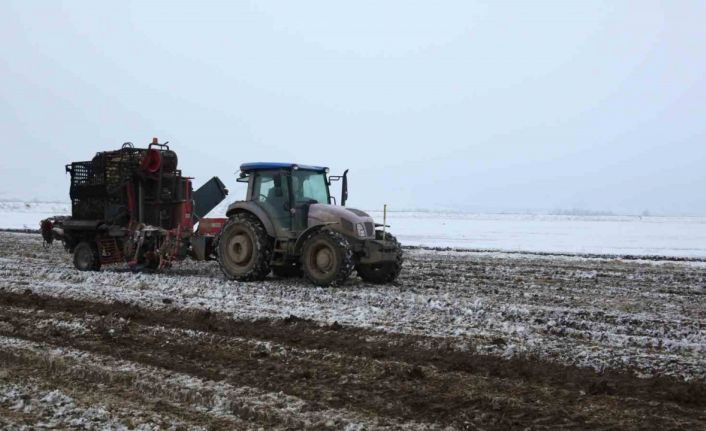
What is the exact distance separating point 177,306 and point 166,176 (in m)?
5.32

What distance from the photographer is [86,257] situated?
13539 mm

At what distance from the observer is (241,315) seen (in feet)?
27.8

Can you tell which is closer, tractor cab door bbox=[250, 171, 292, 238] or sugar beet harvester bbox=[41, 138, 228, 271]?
tractor cab door bbox=[250, 171, 292, 238]

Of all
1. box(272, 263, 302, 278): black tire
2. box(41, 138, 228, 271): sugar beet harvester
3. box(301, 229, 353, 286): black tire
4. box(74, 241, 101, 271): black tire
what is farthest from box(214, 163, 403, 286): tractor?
box(74, 241, 101, 271): black tire

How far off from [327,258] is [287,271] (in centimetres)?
187

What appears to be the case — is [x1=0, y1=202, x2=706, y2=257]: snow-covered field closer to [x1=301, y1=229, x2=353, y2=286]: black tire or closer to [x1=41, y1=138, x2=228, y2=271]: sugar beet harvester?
[x1=41, y1=138, x2=228, y2=271]: sugar beet harvester

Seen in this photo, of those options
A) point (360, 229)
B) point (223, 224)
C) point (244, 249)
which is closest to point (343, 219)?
point (360, 229)

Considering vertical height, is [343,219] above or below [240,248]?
→ above

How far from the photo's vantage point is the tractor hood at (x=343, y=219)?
37.8 feet

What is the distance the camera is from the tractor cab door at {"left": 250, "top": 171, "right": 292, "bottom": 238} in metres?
11.9

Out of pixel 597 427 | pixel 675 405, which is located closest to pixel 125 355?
pixel 597 427

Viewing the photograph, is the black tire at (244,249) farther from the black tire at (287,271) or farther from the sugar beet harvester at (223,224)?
the black tire at (287,271)

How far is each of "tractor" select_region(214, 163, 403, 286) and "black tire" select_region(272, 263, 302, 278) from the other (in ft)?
1.37

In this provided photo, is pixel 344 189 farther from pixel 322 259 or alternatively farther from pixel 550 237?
pixel 550 237
